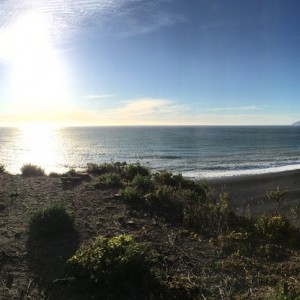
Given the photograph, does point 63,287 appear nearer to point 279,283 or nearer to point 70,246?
point 70,246

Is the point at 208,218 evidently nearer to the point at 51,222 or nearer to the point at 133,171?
the point at 51,222

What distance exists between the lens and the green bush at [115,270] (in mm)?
5375

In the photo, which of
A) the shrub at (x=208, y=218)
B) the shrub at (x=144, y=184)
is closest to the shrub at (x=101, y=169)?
the shrub at (x=144, y=184)

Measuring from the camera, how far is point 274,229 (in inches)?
320

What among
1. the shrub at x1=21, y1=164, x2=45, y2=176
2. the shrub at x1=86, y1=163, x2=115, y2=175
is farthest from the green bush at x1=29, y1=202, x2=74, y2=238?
the shrub at x1=21, y1=164, x2=45, y2=176

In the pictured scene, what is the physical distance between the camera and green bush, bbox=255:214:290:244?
793 cm

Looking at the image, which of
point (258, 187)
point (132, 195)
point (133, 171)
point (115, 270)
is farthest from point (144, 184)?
point (258, 187)

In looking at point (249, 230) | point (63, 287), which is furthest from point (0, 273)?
point (249, 230)

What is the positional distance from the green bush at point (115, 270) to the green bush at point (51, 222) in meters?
1.89

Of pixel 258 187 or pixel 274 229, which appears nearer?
pixel 274 229

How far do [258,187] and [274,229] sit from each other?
67.4ft

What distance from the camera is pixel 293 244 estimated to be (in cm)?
775

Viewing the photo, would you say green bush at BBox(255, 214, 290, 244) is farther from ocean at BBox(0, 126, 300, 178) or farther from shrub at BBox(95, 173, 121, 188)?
ocean at BBox(0, 126, 300, 178)

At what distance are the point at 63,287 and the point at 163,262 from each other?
170 centimetres
